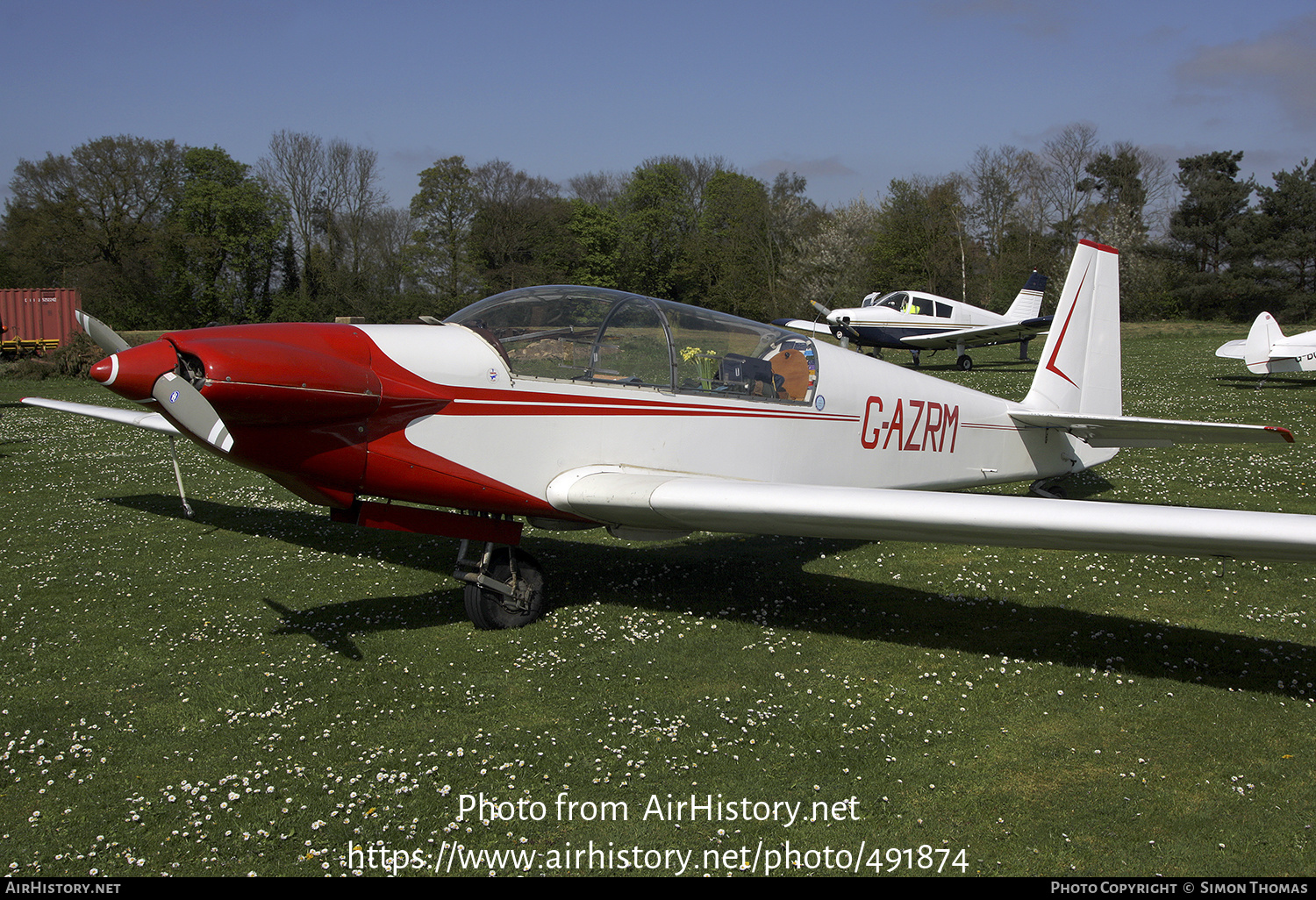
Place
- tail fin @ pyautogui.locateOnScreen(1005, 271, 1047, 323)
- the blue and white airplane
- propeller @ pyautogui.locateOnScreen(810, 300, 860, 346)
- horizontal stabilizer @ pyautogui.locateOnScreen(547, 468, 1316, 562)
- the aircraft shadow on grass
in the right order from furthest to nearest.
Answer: tail fin @ pyautogui.locateOnScreen(1005, 271, 1047, 323)
propeller @ pyautogui.locateOnScreen(810, 300, 860, 346)
the blue and white airplane
the aircraft shadow on grass
horizontal stabilizer @ pyautogui.locateOnScreen(547, 468, 1316, 562)

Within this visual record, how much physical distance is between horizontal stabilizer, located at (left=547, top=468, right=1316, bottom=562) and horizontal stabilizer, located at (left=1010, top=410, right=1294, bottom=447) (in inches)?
79.8

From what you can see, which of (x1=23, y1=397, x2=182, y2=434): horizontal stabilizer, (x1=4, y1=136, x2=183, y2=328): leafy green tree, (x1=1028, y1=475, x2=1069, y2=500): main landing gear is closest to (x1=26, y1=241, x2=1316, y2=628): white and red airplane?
(x1=1028, y1=475, x2=1069, y2=500): main landing gear

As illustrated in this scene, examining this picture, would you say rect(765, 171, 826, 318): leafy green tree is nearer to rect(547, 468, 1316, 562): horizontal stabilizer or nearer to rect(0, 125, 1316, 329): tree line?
rect(0, 125, 1316, 329): tree line

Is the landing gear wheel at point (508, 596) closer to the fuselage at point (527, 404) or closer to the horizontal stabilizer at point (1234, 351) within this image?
the fuselage at point (527, 404)

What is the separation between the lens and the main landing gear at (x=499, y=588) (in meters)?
5.64

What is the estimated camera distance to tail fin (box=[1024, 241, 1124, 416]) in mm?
8250

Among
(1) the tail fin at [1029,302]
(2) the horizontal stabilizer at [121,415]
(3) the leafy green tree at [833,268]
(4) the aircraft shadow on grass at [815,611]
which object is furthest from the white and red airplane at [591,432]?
(3) the leafy green tree at [833,268]

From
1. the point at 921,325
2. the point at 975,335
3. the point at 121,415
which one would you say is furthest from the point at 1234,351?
the point at 121,415

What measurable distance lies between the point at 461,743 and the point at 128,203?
2111 inches

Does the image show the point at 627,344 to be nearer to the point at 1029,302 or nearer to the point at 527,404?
the point at 527,404

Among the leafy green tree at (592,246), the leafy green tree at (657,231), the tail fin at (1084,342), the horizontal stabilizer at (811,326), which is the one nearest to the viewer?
the tail fin at (1084,342)

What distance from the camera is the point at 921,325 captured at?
28938 millimetres

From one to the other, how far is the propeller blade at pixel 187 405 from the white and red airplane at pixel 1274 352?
2286 centimetres

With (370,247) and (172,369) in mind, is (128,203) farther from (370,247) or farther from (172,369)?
(172,369)
